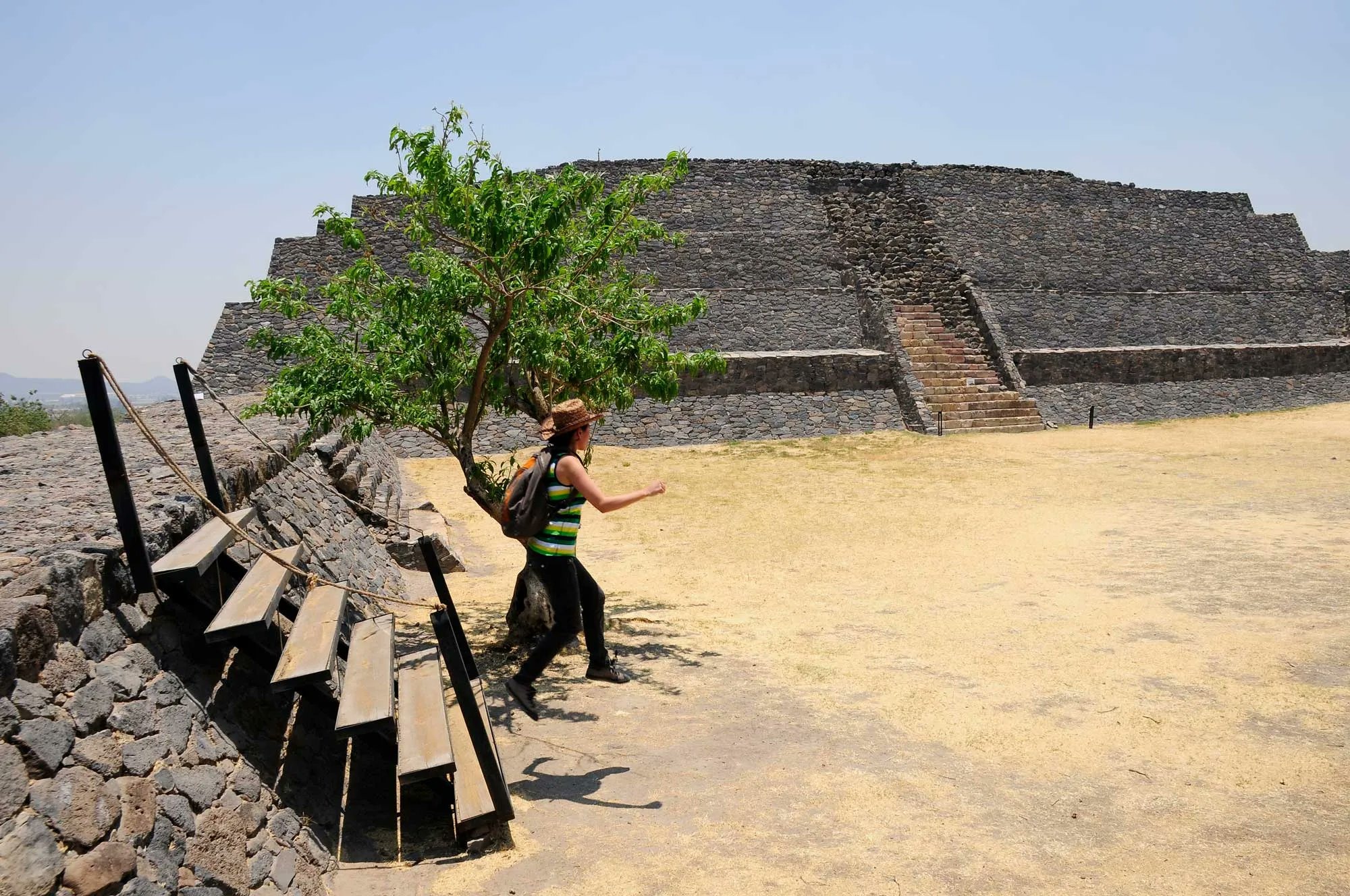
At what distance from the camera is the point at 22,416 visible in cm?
1662

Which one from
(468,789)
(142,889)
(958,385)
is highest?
(958,385)

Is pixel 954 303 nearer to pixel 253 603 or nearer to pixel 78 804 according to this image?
pixel 253 603

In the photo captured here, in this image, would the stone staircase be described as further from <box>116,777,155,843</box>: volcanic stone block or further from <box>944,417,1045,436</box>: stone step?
<box>116,777,155,843</box>: volcanic stone block

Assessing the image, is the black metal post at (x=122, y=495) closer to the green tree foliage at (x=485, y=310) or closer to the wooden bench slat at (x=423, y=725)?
the wooden bench slat at (x=423, y=725)

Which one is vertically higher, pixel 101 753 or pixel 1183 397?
pixel 1183 397

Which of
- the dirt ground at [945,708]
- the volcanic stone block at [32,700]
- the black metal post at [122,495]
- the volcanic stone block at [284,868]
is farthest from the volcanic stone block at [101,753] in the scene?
the dirt ground at [945,708]

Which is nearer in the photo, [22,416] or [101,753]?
[101,753]

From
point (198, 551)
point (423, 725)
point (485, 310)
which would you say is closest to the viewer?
point (198, 551)

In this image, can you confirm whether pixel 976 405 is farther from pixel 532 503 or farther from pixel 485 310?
pixel 532 503

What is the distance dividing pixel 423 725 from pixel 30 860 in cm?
156

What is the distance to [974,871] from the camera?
3621mm

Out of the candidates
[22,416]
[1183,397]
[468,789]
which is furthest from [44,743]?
[1183,397]

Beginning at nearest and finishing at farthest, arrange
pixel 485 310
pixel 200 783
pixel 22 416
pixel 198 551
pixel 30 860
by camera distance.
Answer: pixel 30 860
pixel 200 783
pixel 198 551
pixel 485 310
pixel 22 416

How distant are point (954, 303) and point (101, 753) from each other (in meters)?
A: 22.4
